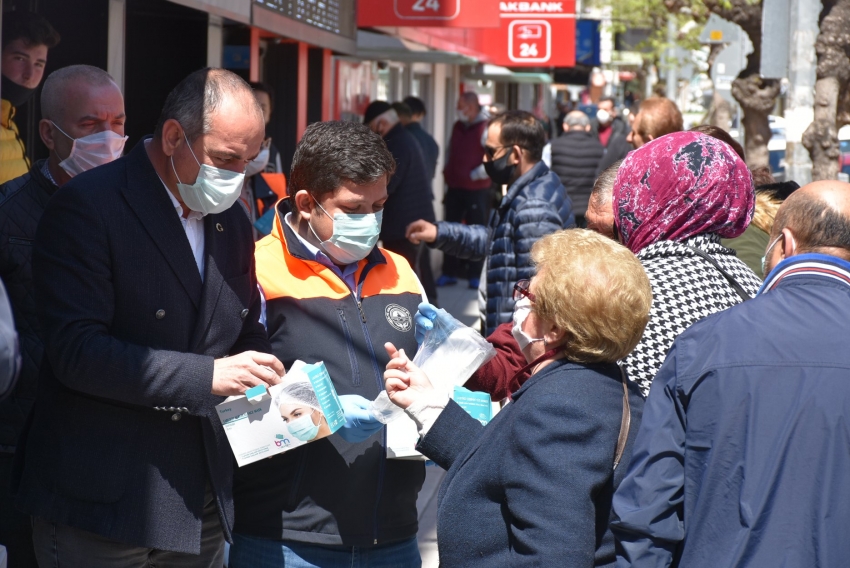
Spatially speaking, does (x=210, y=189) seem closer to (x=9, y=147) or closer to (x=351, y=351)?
(x=351, y=351)

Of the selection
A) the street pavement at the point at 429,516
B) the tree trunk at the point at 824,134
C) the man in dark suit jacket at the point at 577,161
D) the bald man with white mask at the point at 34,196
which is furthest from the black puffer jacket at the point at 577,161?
the bald man with white mask at the point at 34,196

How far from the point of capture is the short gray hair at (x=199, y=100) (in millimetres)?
2477

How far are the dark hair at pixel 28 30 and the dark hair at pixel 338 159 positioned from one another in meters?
1.80

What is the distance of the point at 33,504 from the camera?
2.43 meters

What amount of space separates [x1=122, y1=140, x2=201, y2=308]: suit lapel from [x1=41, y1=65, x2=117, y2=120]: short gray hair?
925 mm

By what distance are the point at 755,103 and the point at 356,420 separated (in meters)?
8.24

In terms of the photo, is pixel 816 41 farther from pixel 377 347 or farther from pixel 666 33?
pixel 666 33

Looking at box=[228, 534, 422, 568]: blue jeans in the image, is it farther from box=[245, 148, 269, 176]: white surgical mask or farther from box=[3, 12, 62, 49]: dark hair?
box=[245, 148, 269, 176]: white surgical mask

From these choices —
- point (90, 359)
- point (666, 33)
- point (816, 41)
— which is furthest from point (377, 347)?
point (666, 33)

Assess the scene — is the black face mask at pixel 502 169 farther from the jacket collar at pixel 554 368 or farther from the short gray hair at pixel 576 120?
the short gray hair at pixel 576 120

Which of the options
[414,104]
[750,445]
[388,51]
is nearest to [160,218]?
[750,445]

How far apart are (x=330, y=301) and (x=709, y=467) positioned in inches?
40.3

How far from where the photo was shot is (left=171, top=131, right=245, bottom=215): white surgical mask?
2.50 m

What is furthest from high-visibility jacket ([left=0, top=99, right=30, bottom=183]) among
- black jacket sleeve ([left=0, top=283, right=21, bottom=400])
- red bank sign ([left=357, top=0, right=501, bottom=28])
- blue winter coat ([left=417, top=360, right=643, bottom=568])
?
red bank sign ([left=357, top=0, right=501, bottom=28])
